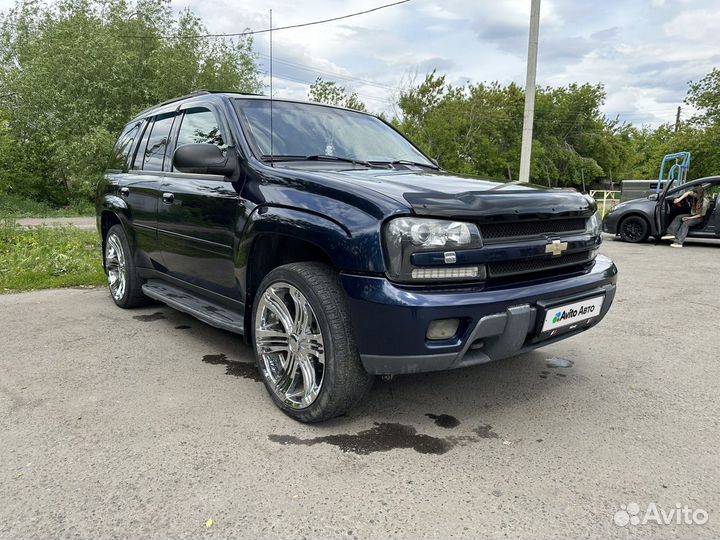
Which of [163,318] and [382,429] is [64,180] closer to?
[163,318]

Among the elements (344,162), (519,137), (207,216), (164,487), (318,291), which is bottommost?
(164,487)

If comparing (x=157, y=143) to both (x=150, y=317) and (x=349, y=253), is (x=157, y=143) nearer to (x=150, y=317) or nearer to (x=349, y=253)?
(x=150, y=317)

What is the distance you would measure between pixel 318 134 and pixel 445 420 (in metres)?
2.03

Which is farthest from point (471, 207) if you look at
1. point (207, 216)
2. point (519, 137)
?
point (519, 137)

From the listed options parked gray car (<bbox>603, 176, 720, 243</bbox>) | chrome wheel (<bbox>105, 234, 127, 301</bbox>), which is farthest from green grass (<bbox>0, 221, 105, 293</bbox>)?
parked gray car (<bbox>603, 176, 720, 243</bbox>)

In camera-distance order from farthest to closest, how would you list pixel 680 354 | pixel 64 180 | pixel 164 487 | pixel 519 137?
pixel 519 137 → pixel 64 180 → pixel 680 354 → pixel 164 487

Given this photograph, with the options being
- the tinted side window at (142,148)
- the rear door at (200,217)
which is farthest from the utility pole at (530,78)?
the rear door at (200,217)

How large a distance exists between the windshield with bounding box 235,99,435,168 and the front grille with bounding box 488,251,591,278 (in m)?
1.40

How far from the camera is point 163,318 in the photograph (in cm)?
479

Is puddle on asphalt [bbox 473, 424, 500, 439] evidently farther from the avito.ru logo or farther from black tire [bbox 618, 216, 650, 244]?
black tire [bbox 618, 216, 650, 244]

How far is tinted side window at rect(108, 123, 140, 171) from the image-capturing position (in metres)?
4.94

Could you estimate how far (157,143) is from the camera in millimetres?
4406

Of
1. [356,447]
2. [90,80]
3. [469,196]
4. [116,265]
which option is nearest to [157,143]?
[116,265]

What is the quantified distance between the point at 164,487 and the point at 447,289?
1.46 metres
